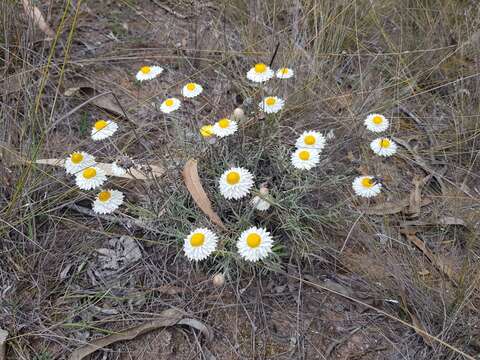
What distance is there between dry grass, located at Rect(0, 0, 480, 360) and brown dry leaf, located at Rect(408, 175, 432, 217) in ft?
0.09

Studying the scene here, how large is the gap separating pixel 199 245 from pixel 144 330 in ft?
1.19

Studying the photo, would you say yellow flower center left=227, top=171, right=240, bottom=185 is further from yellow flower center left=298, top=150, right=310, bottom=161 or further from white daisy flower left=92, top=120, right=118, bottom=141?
white daisy flower left=92, top=120, right=118, bottom=141

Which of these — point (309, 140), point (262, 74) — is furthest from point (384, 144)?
point (262, 74)

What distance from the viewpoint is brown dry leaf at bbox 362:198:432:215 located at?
192 cm

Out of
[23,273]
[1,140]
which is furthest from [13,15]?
[23,273]

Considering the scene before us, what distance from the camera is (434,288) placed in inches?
62.1

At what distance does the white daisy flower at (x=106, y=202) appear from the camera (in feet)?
5.53

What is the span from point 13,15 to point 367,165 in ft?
6.82

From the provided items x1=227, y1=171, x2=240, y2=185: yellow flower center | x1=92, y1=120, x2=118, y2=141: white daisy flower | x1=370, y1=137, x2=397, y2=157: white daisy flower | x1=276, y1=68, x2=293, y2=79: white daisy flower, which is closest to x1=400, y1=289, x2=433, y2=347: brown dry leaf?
x1=370, y1=137, x2=397, y2=157: white daisy flower

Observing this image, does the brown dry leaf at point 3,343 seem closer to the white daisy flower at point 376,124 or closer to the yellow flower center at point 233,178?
the yellow flower center at point 233,178

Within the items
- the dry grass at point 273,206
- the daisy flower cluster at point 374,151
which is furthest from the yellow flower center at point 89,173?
the daisy flower cluster at point 374,151

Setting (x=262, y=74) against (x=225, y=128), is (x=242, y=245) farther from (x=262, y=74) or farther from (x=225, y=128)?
(x=262, y=74)

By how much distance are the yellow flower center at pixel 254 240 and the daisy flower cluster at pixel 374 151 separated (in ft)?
1.73

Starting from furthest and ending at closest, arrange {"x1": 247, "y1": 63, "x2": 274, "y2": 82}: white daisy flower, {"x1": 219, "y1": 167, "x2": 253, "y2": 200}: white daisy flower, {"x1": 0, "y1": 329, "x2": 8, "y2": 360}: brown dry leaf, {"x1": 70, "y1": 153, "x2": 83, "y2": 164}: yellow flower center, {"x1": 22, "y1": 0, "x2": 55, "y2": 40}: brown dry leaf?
{"x1": 22, "y1": 0, "x2": 55, "y2": 40}: brown dry leaf
{"x1": 247, "y1": 63, "x2": 274, "y2": 82}: white daisy flower
{"x1": 70, "y1": 153, "x2": 83, "y2": 164}: yellow flower center
{"x1": 219, "y1": 167, "x2": 253, "y2": 200}: white daisy flower
{"x1": 0, "y1": 329, "x2": 8, "y2": 360}: brown dry leaf
